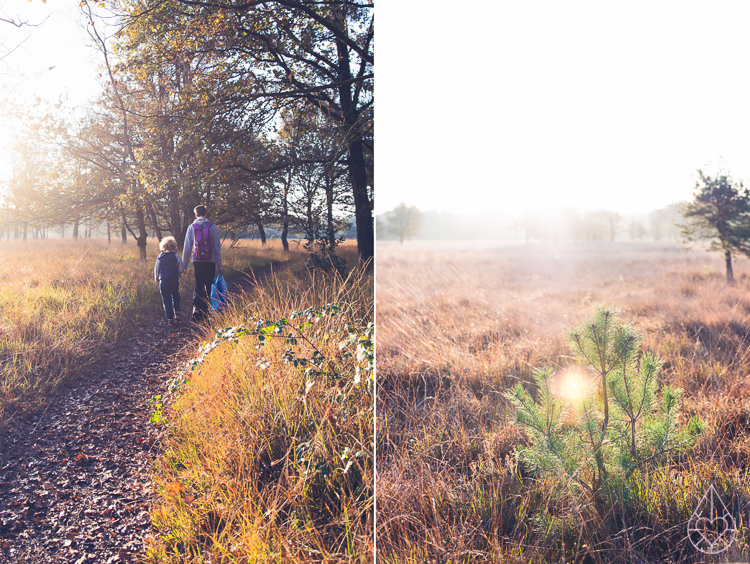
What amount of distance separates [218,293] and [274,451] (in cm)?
112

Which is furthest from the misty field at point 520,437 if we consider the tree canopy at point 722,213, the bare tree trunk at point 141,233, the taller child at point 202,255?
the bare tree trunk at point 141,233

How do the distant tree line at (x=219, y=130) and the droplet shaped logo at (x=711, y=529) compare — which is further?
the distant tree line at (x=219, y=130)

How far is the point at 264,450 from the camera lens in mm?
1622

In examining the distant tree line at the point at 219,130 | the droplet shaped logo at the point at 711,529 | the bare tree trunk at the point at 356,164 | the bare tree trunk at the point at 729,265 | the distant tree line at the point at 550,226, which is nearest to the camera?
the droplet shaped logo at the point at 711,529

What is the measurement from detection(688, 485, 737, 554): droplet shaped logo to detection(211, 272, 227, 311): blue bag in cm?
233

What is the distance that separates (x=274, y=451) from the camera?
162 cm

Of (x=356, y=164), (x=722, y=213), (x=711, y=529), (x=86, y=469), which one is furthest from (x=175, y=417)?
(x=722, y=213)

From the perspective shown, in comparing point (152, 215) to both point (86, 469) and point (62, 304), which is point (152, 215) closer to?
point (62, 304)

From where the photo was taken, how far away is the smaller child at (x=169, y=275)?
2127mm

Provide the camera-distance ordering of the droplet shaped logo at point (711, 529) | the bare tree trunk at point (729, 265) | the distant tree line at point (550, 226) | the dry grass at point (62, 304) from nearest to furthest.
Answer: the droplet shaped logo at point (711, 529)
the dry grass at point (62, 304)
the bare tree trunk at point (729, 265)
the distant tree line at point (550, 226)

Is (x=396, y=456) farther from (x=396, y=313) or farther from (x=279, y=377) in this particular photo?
(x=396, y=313)

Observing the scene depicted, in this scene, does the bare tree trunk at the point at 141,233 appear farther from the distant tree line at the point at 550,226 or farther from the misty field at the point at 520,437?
the distant tree line at the point at 550,226

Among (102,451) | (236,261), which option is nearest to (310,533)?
(102,451)

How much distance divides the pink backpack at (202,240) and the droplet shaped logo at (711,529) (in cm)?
235
